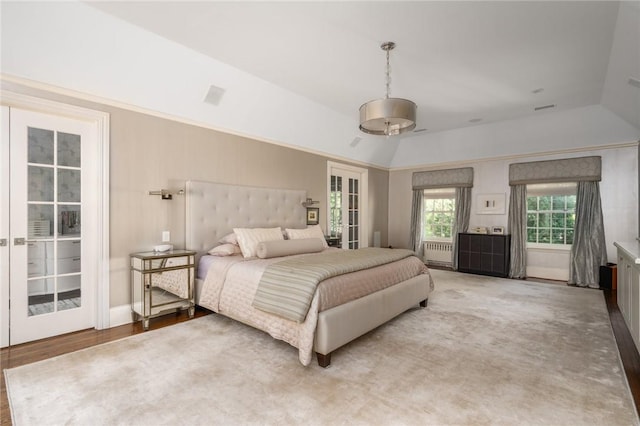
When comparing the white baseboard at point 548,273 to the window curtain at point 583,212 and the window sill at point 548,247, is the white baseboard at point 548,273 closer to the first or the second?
the window curtain at point 583,212

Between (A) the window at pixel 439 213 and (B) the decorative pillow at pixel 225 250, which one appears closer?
(B) the decorative pillow at pixel 225 250

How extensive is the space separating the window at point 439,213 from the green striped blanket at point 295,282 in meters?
4.68

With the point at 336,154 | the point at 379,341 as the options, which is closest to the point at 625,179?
the point at 336,154

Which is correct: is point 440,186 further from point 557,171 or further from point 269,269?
point 269,269

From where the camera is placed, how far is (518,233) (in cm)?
601

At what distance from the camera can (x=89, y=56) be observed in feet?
9.53

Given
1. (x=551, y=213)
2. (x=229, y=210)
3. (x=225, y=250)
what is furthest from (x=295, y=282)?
(x=551, y=213)

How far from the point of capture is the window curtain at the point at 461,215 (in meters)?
6.66

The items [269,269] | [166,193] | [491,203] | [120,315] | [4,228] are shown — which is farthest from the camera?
[491,203]

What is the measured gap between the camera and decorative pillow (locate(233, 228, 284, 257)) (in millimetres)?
3834

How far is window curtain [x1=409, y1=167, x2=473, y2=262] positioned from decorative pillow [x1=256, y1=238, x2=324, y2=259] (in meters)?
3.71

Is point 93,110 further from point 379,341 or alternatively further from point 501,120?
point 501,120

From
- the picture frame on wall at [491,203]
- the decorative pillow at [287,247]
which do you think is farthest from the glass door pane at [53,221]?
the picture frame on wall at [491,203]

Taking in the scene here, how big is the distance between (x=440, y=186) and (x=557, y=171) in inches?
83.0
